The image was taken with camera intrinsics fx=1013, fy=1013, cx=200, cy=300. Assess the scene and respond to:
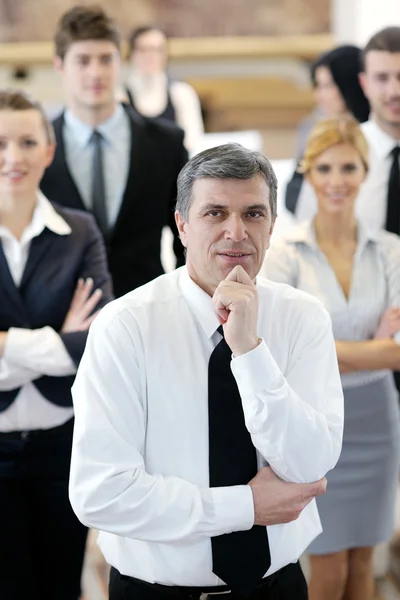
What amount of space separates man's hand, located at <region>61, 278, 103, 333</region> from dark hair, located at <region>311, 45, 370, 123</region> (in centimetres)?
183

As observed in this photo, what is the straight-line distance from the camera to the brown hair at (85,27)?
367 centimetres

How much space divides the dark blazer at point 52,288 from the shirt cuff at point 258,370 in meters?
1.01

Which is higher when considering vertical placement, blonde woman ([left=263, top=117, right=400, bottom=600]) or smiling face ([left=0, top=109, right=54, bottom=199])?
smiling face ([left=0, top=109, right=54, bottom=199])

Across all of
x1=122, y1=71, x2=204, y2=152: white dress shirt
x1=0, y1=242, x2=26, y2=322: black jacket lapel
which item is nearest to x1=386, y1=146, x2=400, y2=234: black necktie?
x1=0, y1=242, x2=26, y2=322: black jacket lapel

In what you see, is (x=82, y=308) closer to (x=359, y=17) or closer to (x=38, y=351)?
(x=38, y=351)

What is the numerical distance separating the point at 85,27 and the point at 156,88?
2041 mm

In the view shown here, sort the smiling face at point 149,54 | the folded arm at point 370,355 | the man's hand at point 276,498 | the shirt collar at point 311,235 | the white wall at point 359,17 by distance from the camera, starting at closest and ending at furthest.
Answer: the man's hand at point 276,498 → the folded arm at point 370,355 → the shirt collar at point 311,235 → the smiling face at point 149,54 → the white wall at point 359,17

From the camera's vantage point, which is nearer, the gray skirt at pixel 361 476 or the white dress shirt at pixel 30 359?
the white dress shirt at pixel 30 359

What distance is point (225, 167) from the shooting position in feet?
6.50

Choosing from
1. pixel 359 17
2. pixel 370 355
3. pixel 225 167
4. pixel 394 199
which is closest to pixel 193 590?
pixel 225 167

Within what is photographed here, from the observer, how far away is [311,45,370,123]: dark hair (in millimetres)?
4273

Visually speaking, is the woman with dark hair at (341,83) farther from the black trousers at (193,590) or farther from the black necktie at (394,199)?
the black trousers at (193,590)

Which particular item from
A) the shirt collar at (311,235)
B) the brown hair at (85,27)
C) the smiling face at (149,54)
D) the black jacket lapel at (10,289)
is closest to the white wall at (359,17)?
the smiling face at (149,54)

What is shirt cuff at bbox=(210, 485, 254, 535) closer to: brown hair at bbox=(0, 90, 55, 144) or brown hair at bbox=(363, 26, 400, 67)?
brown hair at bbox=(0, 90, 55, 144)
